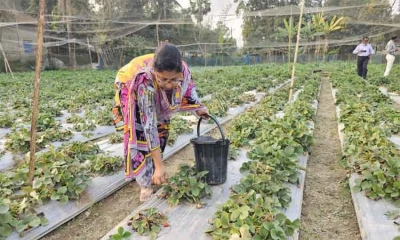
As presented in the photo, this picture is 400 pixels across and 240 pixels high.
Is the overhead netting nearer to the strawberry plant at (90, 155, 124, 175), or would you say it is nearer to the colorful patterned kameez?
the strawberry plant at (90, 155, 124, 175)

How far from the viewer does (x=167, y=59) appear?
1691mm

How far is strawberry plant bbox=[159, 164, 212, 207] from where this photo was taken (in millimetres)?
2145

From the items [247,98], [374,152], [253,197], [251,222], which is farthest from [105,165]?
[247,98]

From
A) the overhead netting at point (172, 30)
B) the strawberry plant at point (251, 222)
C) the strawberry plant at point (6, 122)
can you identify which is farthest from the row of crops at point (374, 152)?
the overhead netting at point (172, 30)

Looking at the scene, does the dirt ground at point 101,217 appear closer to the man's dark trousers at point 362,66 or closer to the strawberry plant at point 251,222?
the strawberry plant at point 251,222

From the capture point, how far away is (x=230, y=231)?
1.69 metres

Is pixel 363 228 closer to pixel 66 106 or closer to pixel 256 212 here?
pixel 256 212

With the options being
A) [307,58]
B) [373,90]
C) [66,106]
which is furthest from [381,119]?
[307,58]

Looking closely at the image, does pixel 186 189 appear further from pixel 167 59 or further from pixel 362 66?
pixel 362 66

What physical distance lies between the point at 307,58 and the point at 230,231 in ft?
80.3

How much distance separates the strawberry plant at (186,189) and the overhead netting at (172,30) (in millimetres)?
10731

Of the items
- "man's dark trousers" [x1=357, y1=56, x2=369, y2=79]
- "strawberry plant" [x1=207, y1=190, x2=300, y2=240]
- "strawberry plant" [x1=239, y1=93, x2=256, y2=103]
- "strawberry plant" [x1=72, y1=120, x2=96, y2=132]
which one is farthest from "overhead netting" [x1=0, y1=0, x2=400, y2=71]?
"strawberry plant" [x1=207, y1=190, x2=300, y2=240]

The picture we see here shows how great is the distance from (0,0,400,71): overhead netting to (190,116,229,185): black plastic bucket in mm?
10694

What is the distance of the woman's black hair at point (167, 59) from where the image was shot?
1696 millimetres
